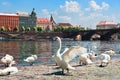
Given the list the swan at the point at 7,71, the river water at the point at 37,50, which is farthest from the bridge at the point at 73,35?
the swan at the point at 7,71

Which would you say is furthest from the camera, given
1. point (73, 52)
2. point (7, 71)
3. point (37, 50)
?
point (37, 50)

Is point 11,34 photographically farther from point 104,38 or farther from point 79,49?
point 79,49

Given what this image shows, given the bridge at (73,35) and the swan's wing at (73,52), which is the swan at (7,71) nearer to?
the swan's wing at (73,52)

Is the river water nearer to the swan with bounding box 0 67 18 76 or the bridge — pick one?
the swan with bounding box 0 67 18 76

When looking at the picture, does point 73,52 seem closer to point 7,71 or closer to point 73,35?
point 7,71

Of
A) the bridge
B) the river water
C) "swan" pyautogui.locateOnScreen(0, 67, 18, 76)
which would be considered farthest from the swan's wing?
the bridge

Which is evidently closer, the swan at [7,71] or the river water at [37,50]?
the swan at [7,71]

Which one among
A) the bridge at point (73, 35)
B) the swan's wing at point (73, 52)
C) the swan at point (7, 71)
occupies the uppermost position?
the swan's wing at point (73, 52)

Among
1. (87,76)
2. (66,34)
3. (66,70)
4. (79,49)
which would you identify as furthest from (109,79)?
(66,34)

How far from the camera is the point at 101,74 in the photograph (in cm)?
1575

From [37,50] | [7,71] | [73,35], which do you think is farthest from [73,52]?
[73,35]

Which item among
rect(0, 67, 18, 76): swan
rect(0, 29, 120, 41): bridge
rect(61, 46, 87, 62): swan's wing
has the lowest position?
rect(0, 29, 120, 41): bridge

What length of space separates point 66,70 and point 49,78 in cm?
267

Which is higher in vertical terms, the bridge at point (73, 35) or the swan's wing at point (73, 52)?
the swan's wing at point (73, 52)
